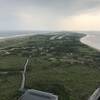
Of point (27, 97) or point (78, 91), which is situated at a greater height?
point (27, 97)

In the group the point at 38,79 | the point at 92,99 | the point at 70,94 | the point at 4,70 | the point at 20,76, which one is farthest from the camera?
the point at 4,70

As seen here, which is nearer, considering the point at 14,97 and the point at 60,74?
the point at 14,97

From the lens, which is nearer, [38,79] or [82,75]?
[38,79]

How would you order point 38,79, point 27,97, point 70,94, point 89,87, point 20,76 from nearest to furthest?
point 27,97
point 70,94
point 89,87
point 38,79
point 20,76

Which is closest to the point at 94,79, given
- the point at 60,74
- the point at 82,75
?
the point at 82,75

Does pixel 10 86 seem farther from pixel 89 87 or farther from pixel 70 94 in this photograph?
pixel 89 87

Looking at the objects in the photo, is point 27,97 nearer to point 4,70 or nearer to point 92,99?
point 92,99

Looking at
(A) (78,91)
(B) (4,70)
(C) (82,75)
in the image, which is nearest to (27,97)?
(A) (78,91)

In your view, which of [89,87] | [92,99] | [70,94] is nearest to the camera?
[92,99]

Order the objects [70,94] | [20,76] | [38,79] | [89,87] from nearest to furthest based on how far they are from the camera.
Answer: [70,94] < [89,87] < [38,79] < [20,76]
